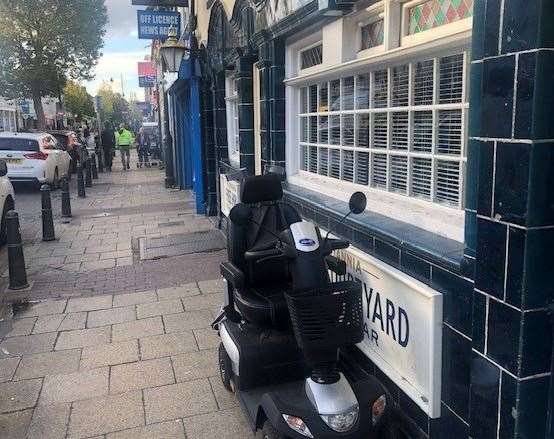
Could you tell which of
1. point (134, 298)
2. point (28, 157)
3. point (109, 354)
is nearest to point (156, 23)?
point (28, 157)

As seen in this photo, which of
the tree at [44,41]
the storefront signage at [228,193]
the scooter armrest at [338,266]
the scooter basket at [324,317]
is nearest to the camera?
the scooter basket at [324,317]

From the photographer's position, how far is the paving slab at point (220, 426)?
10.9 feet

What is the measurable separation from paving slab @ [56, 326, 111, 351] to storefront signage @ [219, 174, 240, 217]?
2.61 m

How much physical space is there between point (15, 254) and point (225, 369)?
138 inches

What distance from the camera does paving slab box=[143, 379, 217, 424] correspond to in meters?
3.56

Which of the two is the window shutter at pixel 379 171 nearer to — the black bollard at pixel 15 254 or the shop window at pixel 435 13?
the shop window at pixel 435 13

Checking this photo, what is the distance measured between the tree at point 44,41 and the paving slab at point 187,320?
23.7m

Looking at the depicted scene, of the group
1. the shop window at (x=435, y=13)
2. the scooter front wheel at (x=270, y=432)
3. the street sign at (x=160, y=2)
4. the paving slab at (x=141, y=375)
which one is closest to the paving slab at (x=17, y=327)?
the paving slab at (x=141, y=375)

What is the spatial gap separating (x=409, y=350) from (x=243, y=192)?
137 centimetres

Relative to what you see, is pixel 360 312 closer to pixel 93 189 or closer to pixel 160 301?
pixel 160 301

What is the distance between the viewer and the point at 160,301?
5.66 metres

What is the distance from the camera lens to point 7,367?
13.9 feet

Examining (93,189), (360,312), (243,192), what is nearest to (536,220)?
(360,312)

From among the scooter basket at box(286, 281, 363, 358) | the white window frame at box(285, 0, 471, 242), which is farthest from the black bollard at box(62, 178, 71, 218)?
the scooter basket at box(286, 281, 363, 358)
